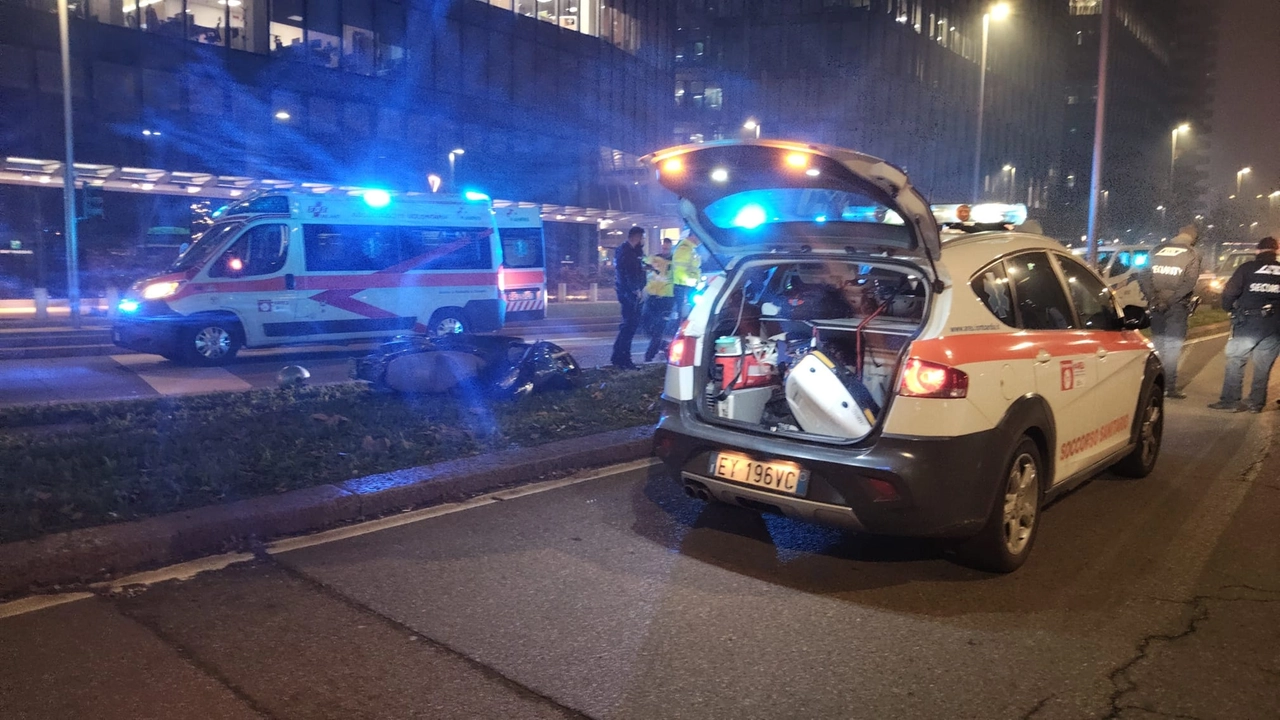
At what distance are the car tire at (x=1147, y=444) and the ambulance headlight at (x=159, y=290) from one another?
11591 mm

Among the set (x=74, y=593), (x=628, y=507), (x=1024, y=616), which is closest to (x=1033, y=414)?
(x=1024, y=616)

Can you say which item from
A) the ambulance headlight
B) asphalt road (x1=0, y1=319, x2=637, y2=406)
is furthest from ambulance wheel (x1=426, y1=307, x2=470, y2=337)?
the ambulance headlight

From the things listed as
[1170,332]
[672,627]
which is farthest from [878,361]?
[1170,332]

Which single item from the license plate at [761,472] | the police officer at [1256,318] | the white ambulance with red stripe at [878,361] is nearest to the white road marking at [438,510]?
the white ambulance with red stripe at [878,361]

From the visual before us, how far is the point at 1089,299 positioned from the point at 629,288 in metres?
6.55

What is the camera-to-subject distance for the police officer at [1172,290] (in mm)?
10125

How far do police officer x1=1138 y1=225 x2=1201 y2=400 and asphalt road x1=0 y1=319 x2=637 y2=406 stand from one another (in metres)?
6.55

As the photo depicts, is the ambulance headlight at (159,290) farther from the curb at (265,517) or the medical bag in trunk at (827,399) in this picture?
the medical bag in trunk at (827,399)

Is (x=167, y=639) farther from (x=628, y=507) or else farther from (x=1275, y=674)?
(x=1275, y=674)

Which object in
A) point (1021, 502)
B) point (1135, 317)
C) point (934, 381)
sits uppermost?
point (1135, 317)

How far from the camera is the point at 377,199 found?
47.7 ft

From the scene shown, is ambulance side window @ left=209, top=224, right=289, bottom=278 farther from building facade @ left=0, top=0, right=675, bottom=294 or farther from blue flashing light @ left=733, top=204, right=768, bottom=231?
building facade @ left=0, top=0, right=675, bottom=294

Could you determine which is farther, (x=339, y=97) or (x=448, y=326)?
(x=339, y=97)

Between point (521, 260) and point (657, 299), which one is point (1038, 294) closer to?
point (657, 299)
